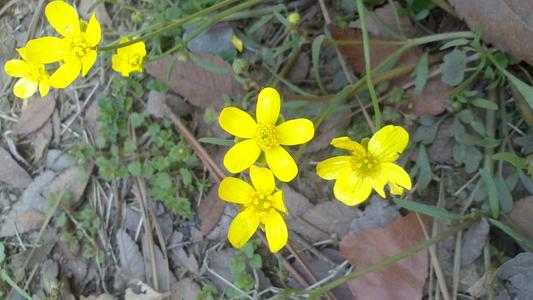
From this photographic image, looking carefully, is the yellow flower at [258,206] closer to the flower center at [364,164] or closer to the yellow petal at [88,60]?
the flower center at [364,164]

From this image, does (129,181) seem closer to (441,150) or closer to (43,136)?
(43,136)

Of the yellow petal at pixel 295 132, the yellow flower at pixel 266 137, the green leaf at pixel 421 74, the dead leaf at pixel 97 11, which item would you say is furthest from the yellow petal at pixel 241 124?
the dead leaf at pixel 97 11

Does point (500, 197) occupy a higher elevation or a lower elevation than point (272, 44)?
lower

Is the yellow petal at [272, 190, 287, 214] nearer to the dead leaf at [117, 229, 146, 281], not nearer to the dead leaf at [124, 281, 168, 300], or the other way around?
the dead leaf at [124, 281, 168, 300]

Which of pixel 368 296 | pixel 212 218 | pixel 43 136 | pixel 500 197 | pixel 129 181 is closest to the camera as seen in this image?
pixel 500 197

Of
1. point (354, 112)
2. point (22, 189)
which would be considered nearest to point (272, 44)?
point (354, 112)

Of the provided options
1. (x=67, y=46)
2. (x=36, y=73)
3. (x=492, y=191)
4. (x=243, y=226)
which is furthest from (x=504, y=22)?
(x=36, y=73)

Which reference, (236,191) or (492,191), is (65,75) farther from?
(492,191)
